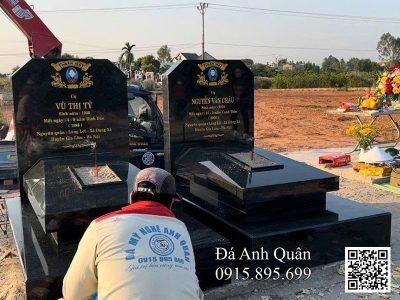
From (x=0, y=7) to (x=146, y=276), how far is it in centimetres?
745

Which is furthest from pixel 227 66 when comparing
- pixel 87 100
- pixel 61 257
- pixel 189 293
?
pixel 189 293

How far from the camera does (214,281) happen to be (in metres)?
3.68

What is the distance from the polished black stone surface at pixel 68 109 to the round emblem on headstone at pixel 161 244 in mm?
A: 3162

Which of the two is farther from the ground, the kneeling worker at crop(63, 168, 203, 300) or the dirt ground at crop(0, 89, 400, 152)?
the kneeling worker at crop(63, 168, 203, 300)

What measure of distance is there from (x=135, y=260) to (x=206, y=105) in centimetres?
372

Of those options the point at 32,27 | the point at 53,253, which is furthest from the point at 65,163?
the point at 32,27

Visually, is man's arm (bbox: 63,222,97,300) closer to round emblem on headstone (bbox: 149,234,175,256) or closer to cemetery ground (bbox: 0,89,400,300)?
round emblem on headstone (bbox: 149,234,175,256)

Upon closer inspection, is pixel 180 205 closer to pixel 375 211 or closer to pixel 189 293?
pixel 375 211

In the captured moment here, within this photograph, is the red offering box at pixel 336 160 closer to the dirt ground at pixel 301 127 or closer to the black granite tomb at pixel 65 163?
the dirt ground at pixel 301 127

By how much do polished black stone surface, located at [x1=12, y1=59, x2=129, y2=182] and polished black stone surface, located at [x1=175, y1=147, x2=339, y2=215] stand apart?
3.18ft

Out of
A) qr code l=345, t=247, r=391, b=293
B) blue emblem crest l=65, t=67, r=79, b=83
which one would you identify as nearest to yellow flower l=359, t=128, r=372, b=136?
qr code l=345, t=247, r=391, b=293

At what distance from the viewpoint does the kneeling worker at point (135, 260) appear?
1.66m

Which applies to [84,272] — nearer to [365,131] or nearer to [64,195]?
[64,195]

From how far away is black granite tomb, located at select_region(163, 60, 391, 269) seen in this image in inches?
158
